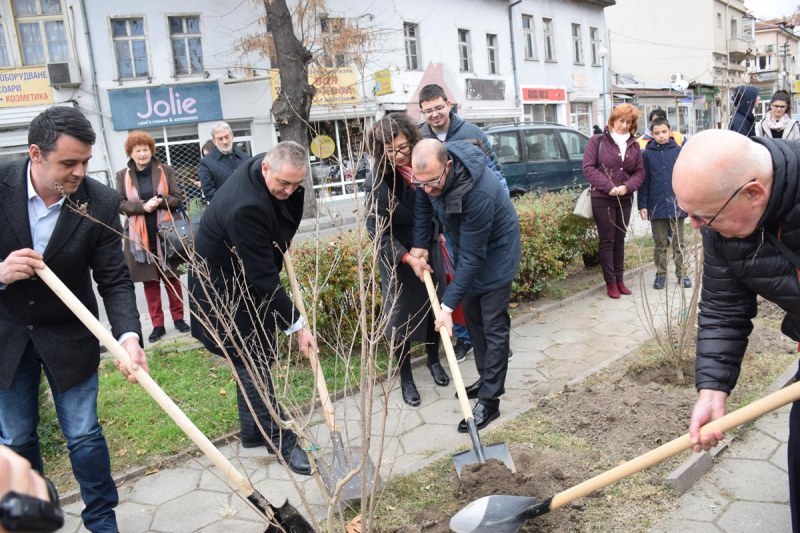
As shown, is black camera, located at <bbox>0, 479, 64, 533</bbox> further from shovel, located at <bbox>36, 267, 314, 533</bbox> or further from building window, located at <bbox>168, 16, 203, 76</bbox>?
building window, located at <bbox>168, 16, 203, 76</bbox>

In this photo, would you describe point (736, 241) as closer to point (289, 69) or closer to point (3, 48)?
point (289, 69)

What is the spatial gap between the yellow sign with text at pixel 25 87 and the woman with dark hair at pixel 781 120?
54.7ft

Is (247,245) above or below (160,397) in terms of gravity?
above

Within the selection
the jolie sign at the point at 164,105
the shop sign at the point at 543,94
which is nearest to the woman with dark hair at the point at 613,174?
the jolie sign at the point at 164,105

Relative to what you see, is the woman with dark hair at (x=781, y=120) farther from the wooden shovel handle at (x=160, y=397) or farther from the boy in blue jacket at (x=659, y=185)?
the wooden shovel handle at (x=160, y=397)

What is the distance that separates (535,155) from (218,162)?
22.9 ft

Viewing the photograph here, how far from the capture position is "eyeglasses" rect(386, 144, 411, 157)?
12.4 feet

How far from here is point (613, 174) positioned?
6.32 metres

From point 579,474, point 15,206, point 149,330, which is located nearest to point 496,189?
point 579,474

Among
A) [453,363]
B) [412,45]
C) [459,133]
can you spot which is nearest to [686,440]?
[453,363]

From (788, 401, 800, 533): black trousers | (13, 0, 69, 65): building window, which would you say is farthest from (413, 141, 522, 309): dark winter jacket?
(13, 0, 69, 65): building window

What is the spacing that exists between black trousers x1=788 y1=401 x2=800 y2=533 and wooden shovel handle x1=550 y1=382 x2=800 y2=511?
0.20 meters

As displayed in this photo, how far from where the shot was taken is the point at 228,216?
3250 millimetres

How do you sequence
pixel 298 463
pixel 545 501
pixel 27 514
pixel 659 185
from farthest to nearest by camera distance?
pixel 659 185 → pixel 298 463 → pixel 545 501 → pixel 27 514
